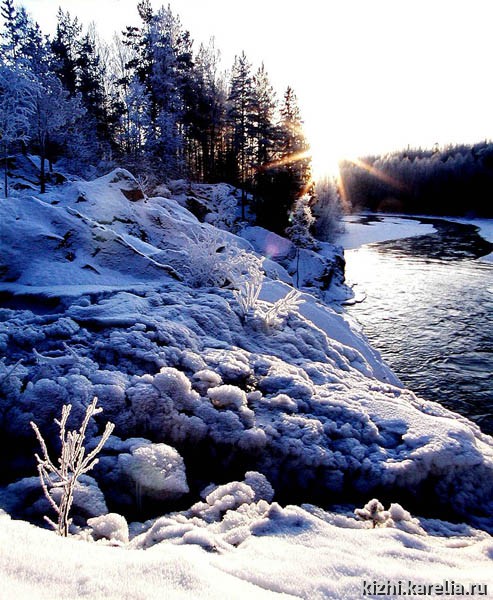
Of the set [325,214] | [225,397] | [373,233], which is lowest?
[225,397]

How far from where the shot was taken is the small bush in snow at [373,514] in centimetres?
296

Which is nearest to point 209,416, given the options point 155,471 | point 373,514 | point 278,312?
point 155,471

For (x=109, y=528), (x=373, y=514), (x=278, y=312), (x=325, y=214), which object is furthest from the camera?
(x=325, y=214)

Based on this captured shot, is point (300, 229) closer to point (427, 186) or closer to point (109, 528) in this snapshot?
point (109, 528)

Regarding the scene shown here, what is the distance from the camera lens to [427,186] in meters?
75.1

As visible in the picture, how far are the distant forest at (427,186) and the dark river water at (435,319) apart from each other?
39369 mm

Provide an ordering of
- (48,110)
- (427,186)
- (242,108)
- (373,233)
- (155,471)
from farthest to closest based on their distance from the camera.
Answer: (427,186) < (373,233) < (242,108) < (48,110) < (155,471)

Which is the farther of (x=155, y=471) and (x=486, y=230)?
(x=486, y=230)

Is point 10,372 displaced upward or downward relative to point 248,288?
downward

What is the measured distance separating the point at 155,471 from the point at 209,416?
0.79 metres

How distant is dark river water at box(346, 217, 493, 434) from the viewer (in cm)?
1156

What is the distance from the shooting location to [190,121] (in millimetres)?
36812

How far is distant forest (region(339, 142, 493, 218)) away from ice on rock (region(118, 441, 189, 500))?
6955 centimetres

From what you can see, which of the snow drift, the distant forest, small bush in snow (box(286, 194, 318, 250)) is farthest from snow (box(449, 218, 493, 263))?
the snow drift
